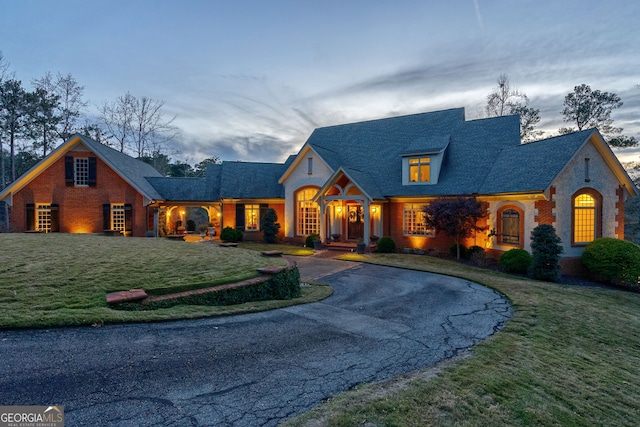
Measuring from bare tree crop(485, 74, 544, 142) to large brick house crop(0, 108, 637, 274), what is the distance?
40.2ft

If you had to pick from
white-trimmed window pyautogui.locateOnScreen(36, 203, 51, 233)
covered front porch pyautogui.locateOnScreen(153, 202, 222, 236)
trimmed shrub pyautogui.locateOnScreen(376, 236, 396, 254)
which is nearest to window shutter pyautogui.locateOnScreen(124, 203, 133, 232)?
covered front porch pyautogui.locateOnScreen(153, 202, 222, 236)

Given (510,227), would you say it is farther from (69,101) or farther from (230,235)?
(69,101)

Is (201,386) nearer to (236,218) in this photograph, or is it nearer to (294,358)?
(294,358)

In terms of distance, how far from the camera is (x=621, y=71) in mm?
20438

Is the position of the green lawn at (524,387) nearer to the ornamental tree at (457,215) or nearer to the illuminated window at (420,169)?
the ornamental tree at (457,215)

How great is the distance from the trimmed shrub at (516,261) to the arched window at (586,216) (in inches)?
117

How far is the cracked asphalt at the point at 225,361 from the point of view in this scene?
3311 millimetres

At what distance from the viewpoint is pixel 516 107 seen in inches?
1208

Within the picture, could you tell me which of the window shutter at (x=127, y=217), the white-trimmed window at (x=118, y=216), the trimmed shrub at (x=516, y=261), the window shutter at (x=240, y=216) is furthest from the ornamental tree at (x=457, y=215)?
the white-trimmed window at (x=118, y=216)

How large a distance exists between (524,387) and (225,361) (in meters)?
4.18

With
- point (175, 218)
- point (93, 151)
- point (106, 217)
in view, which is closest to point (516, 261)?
point (106, 217)

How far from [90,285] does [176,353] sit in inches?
166

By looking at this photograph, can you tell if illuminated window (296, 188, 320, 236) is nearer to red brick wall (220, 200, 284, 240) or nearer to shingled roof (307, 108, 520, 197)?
red brick wall (220, 200, 284, 240)

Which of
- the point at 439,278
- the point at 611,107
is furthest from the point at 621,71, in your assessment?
the point at 439,278
